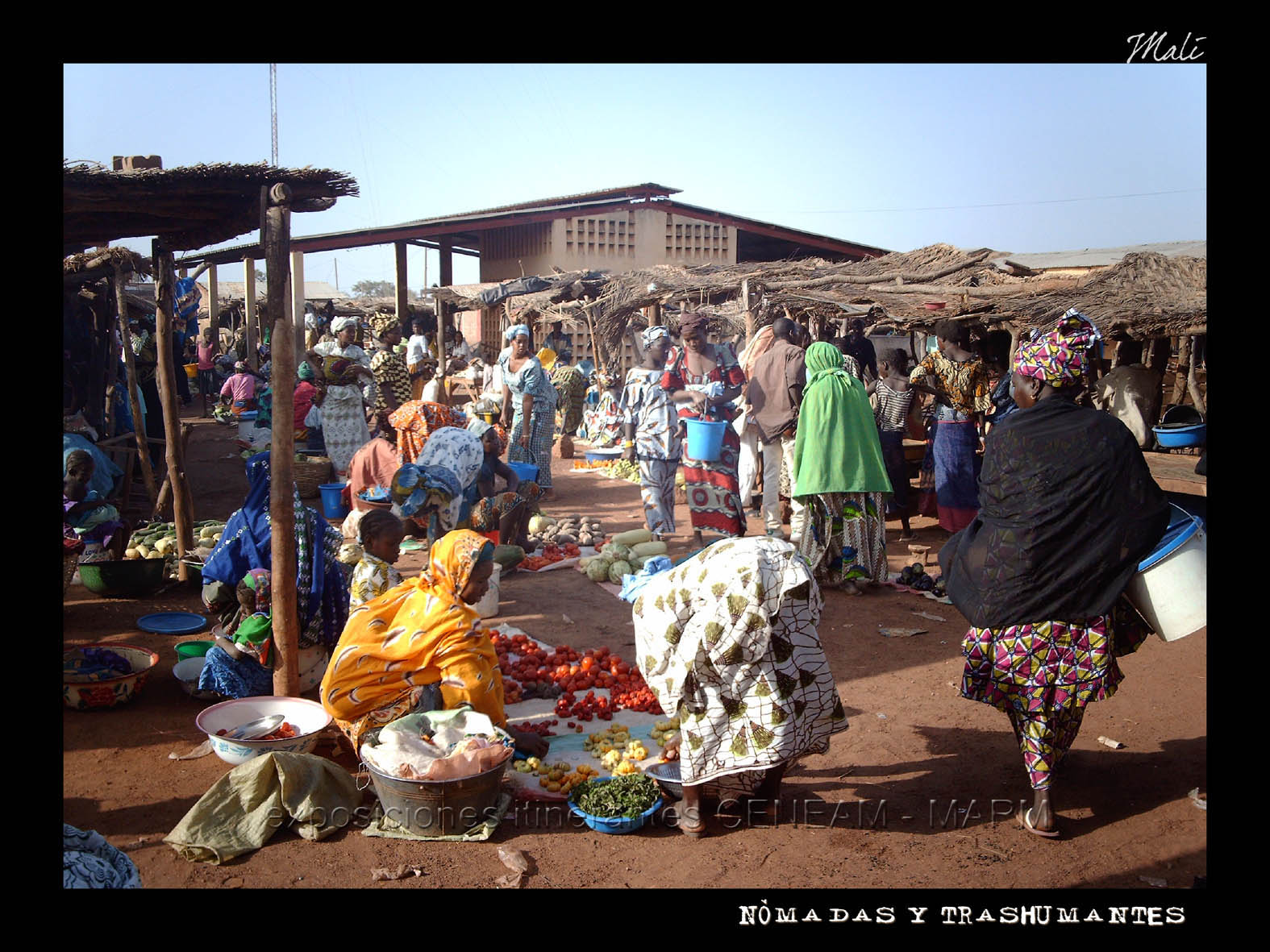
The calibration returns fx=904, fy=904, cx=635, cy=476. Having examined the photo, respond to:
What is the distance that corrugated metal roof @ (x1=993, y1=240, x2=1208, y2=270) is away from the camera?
521 inches

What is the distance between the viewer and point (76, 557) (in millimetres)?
7012

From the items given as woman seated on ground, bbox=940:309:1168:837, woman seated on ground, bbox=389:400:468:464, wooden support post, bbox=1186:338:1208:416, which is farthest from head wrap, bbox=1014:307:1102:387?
wooden support post, bbox=1186:338:1208:416

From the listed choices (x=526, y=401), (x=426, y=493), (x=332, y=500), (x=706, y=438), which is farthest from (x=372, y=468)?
(x=706, y=438)

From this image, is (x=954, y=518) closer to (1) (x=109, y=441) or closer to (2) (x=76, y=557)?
(2) (x=76, y=557)

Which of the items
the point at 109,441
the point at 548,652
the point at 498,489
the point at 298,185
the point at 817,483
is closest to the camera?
the point at 298,185

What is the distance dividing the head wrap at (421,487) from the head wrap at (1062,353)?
4525mm

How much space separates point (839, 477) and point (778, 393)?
1.58 m

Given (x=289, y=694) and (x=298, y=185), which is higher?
(x=298, y=185)

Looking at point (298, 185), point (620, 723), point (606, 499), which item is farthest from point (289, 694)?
point (606, 499)

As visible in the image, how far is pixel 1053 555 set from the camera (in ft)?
11.4

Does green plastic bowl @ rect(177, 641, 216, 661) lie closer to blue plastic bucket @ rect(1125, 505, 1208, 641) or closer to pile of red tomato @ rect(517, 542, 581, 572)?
pile of red tomato @ rect(517, 542, 581, 572)

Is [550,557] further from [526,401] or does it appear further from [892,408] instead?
[892,408]

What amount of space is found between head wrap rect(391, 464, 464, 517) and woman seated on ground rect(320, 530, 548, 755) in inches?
109

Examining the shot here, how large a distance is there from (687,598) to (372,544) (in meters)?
1.95
